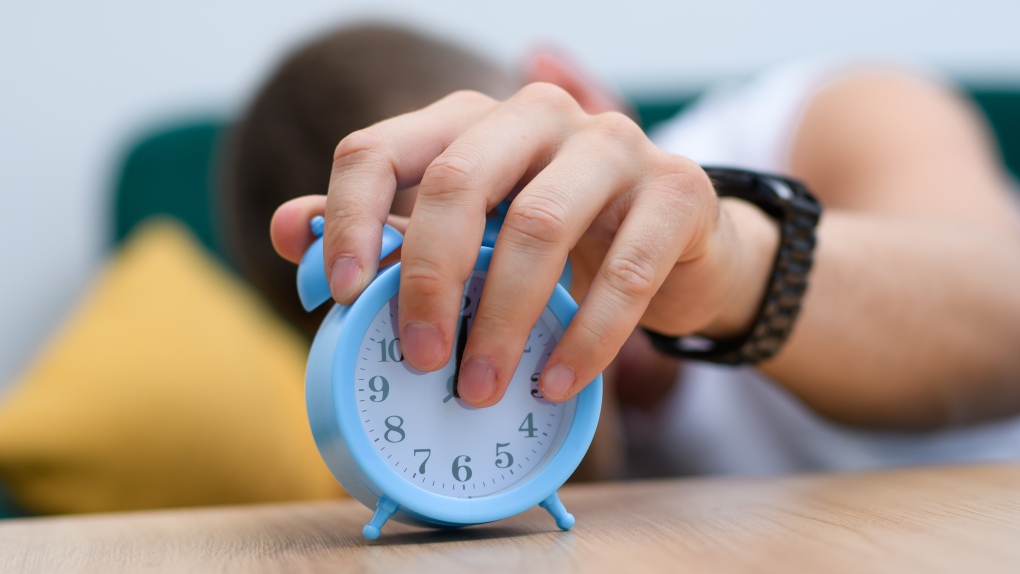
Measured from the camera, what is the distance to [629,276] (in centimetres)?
54

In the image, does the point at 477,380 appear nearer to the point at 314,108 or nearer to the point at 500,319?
the point at 500,319

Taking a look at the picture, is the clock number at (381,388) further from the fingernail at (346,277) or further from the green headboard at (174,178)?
the green headboard at (174,178)

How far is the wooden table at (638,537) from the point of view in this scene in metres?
0.44

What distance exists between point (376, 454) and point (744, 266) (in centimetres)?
36

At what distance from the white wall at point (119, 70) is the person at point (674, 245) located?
0.87 meters

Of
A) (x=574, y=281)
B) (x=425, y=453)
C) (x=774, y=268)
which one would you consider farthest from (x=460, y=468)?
(x=774, y=268)

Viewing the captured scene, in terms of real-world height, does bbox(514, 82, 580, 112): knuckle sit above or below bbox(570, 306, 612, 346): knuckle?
above

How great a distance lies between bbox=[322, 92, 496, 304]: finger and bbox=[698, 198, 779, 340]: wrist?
23 cm

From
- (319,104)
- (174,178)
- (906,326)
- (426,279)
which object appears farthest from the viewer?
(174,178)

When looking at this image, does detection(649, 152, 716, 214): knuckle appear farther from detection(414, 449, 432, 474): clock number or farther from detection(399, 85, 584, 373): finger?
detection(414, 449, 432, 474): clock number

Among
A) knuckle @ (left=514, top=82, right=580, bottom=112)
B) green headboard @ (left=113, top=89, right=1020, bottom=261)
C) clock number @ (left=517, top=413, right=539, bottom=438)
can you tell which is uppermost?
knuckle @ (left=514, top=82, right=580, bottom=112)

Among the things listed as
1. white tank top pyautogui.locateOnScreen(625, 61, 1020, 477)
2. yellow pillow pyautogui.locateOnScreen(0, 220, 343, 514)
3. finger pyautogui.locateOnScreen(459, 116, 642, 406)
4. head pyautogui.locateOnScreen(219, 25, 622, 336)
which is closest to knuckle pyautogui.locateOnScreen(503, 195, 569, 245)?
finger pyautogui.locateOnScreen(459, 116, 642, 406)

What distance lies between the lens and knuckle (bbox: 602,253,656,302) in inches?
21.3

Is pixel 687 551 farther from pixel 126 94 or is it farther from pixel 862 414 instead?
pixel 126 94
